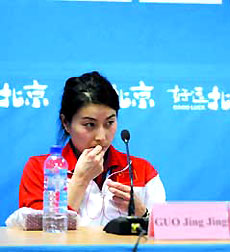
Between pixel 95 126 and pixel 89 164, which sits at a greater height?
pixel 95 126

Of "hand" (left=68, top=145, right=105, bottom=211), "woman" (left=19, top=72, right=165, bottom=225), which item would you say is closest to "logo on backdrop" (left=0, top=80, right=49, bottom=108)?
"woman" (left=19, top=72, right=165, bottom=225)

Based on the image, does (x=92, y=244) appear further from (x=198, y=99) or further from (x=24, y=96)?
(x=198, y=99)

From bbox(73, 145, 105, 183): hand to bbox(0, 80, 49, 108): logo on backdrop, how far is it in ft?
1.84

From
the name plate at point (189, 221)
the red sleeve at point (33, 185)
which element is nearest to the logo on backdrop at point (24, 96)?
the red sleeve at point (33, 185)

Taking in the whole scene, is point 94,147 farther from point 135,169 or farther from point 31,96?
point 31,96

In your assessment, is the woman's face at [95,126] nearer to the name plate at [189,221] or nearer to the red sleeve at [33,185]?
the red sleeve at [33,185]

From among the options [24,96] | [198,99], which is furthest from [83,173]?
[198,99]

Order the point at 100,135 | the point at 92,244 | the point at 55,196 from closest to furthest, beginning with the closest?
the point at 92,244, the point at 55,196, the point at 100,135

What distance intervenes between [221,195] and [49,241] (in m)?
1.47

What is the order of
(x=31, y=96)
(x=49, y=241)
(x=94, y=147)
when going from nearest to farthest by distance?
(x=49, y=241) < (x=94, y=147) < (x=31, y=96)

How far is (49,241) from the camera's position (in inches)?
45.8

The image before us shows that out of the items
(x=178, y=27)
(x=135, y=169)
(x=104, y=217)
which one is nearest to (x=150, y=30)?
(x=178, y=27)

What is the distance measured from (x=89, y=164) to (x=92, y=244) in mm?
765

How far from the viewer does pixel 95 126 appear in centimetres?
196
